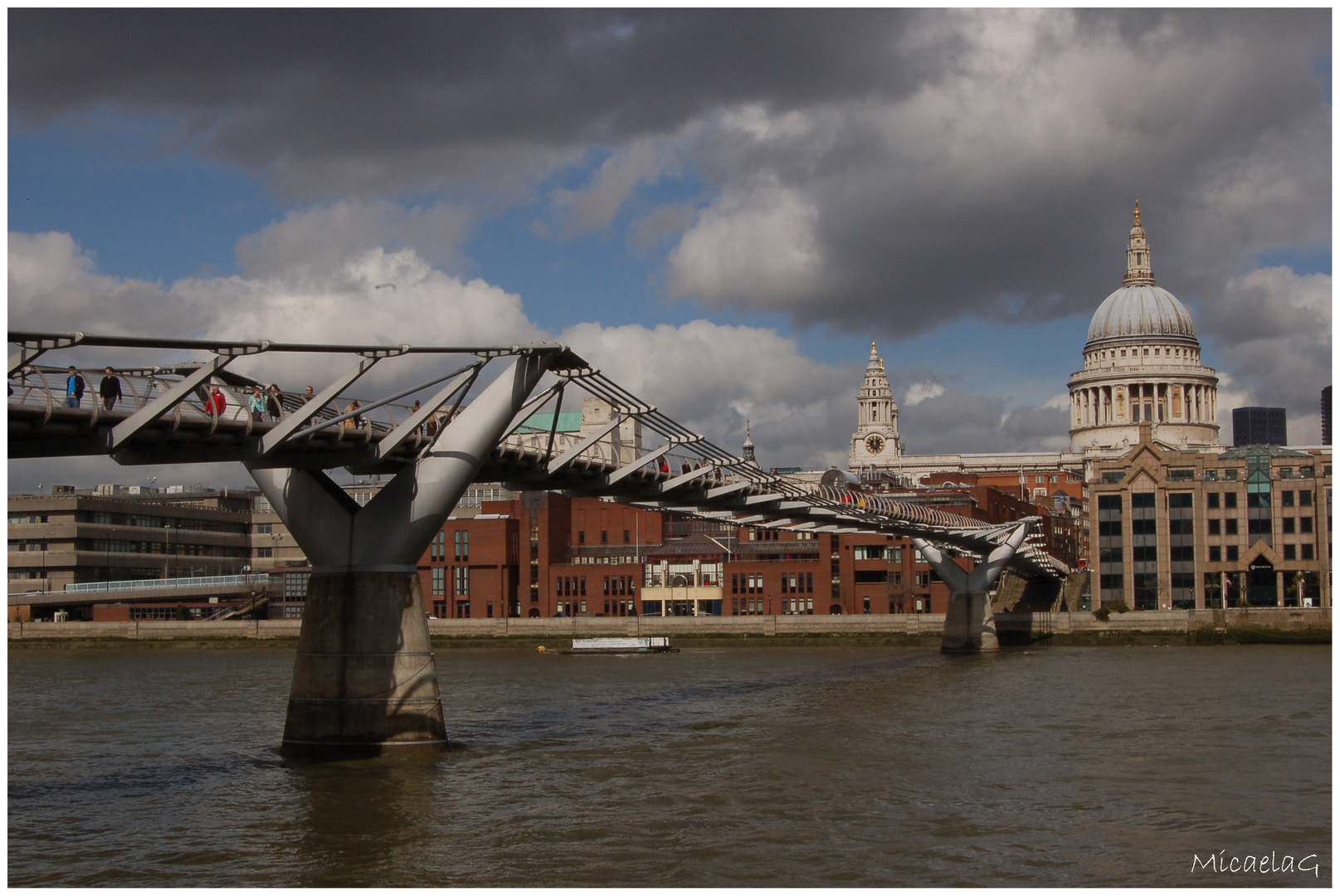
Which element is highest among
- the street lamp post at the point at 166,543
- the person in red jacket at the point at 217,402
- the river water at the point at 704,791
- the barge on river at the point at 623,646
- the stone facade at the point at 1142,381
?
the stone facade at the point at 1142,381

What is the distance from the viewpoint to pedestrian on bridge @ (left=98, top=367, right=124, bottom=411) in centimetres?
2539

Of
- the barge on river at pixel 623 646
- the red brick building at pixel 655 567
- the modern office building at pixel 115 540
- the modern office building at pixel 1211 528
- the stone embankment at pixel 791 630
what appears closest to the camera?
the stone embankment at pixel 791 630

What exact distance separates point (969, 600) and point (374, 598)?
5432 cm

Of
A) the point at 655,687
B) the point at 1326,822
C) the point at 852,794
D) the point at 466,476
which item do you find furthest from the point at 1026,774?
the point at 655,687

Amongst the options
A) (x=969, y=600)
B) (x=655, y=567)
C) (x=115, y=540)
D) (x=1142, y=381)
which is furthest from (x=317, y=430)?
(x=1142, y=381)

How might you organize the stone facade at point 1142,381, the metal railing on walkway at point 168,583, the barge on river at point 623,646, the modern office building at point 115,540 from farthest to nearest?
the stone facade at point 1142,381 < the modern office building at point 115,540 < the metal railing on walkway at point 168,583 < the barge on river at point 623,646

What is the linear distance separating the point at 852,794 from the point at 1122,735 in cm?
1199

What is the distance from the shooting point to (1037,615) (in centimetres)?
9012

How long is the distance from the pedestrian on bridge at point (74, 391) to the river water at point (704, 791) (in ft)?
23.1

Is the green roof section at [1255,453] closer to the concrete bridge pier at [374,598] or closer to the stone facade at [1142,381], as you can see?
the stone facade at [1142,381]

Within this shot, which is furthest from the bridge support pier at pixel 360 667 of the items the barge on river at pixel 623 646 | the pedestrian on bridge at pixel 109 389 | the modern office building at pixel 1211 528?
the modern office building at pixel 1211 528

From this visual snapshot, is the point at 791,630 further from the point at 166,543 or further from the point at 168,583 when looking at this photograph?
the point at 166,543

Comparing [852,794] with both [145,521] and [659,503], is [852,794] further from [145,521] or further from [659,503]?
[145,521]

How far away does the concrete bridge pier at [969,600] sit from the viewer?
80.6 meters
